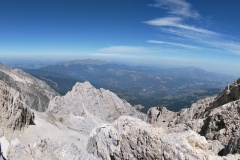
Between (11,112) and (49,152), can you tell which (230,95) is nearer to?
(49,152)

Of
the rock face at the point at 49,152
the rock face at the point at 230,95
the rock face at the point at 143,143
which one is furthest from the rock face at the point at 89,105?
the rock face at the point at 143,143

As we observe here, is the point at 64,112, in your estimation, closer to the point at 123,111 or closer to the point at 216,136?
the point at 123,111

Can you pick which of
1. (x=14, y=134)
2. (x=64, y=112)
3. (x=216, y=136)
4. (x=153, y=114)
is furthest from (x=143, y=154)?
(x=64, y=112)

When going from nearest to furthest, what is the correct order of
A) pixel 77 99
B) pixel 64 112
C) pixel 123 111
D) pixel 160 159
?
1. pixel 160 159
2. pixel 64 112
3. pixel 77 99
4. pixel 123 111

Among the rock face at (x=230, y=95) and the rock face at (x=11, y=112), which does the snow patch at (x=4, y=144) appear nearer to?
the rock face at (x=11, y=112)

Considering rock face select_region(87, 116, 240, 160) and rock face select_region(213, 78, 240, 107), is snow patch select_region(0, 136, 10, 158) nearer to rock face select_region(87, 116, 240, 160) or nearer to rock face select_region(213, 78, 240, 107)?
rock face select_region(87, 116, 240, 160)

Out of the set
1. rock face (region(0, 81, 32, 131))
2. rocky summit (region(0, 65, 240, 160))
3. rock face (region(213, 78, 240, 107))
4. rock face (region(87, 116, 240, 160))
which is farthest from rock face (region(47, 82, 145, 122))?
rock face (region(87, 116, 240, 160))
